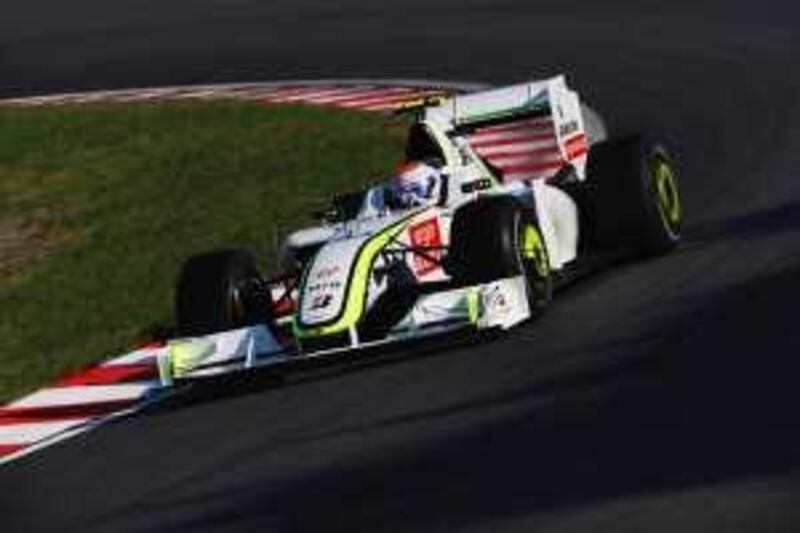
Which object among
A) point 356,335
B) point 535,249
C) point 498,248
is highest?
point 498,248

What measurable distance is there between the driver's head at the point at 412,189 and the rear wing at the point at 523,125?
1.48 meters

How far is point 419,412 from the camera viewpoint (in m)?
11.6

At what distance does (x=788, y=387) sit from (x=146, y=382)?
5.03 metres

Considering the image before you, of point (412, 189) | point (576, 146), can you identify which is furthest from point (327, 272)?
point (576, 146)

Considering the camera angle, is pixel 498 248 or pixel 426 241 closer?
pixel 498 248

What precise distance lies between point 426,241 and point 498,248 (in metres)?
0.82

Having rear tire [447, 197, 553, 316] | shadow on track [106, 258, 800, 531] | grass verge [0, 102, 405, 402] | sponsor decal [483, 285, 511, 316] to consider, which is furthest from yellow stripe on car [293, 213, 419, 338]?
grass verge [0, 102, 405, 402]

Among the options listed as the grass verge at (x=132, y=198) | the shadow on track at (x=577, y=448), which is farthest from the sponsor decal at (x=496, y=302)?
the grass verge at (x=132, y=198)

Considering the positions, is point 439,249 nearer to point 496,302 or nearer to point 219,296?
point 496,302

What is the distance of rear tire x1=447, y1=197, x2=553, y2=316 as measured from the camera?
517 inches

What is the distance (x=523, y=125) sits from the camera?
1617 centimetres

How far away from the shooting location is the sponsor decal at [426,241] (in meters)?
13.7

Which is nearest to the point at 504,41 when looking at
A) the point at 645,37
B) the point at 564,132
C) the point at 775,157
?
the point at 645,37

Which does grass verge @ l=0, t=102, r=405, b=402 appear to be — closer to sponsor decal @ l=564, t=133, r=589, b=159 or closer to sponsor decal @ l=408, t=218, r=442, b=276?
sponsor decal @ l=564, t=133, r=589, b=159
